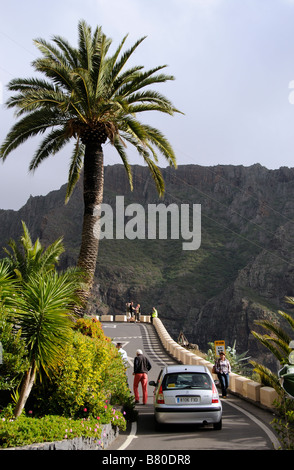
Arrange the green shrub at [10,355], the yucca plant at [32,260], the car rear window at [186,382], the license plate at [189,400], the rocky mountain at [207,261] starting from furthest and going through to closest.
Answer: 1. the rocky mountain at [207,261]
2. the yucca plant at [32,260]
3. the car rear window at [186,382]
4. the license plate at [189,400]
5. the green shrub at [10,355]

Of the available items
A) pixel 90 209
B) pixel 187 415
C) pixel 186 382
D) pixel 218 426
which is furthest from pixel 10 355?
pixel 90 209

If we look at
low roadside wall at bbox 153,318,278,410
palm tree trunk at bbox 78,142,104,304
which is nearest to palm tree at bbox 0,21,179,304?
palm tree trunk at bbox 78,142,104,304

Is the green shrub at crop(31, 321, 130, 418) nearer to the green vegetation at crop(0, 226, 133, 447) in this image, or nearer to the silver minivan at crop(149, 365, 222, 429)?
the green vegetation at crop(0, 226, 133, 447)

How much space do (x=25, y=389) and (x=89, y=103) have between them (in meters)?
9.86

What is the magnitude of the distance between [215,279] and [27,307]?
105507mm

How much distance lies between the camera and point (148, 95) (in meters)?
17.7

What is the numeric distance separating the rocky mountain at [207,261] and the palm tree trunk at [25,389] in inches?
3361

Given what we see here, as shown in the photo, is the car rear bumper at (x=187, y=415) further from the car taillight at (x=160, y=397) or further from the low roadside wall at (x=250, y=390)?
the low roadside wall at (x=250, y=390)

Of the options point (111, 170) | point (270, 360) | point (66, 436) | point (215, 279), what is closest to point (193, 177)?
point (111, 170)

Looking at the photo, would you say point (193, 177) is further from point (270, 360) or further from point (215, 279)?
point (270, 360)

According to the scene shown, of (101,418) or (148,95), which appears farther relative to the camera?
(148,95)

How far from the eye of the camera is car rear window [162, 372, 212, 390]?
1050 centimetres

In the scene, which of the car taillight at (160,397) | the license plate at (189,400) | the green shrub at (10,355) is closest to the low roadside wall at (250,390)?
the license plate at (189,400)

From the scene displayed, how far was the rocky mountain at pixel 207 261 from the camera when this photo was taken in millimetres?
103875
